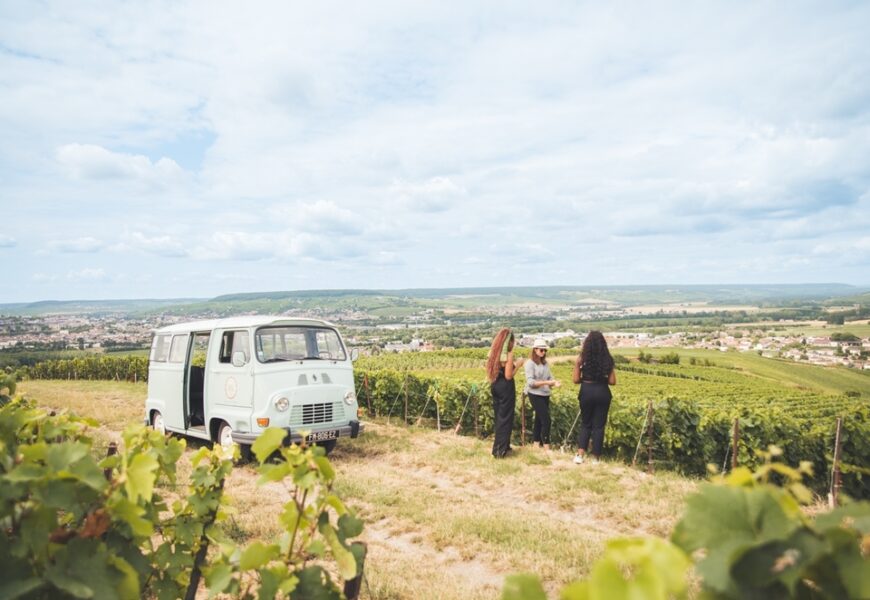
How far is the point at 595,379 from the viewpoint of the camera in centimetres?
848

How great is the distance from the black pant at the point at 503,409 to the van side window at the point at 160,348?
262 inches

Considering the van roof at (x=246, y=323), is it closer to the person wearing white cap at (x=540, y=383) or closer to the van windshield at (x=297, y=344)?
the van windshield at (x=297, y=344)

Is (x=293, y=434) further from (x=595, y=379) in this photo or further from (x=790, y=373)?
(x=790, y=373)

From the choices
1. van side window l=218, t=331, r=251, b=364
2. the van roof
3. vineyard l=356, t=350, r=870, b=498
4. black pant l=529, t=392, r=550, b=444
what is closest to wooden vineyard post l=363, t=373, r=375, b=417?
vineyard l=356, t=350, r=870, b=498

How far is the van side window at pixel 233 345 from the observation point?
29.8ft

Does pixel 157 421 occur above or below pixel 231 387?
below

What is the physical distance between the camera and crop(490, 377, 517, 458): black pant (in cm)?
901

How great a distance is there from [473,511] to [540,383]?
368 cm

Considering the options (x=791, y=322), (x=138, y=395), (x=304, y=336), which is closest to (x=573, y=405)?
(x=304, y=336)

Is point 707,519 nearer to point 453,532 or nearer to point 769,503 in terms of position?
point 769,503

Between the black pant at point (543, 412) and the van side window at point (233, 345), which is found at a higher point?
the van side window at point (233, 345)

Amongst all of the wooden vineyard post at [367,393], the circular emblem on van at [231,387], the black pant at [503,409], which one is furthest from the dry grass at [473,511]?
the wooden vineyard post at [367,393]

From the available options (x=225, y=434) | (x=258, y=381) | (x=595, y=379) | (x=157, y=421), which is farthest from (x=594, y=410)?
(x=157, y=421)

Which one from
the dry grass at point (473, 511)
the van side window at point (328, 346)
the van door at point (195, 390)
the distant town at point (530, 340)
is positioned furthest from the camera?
the distant town at point (530, 340)
